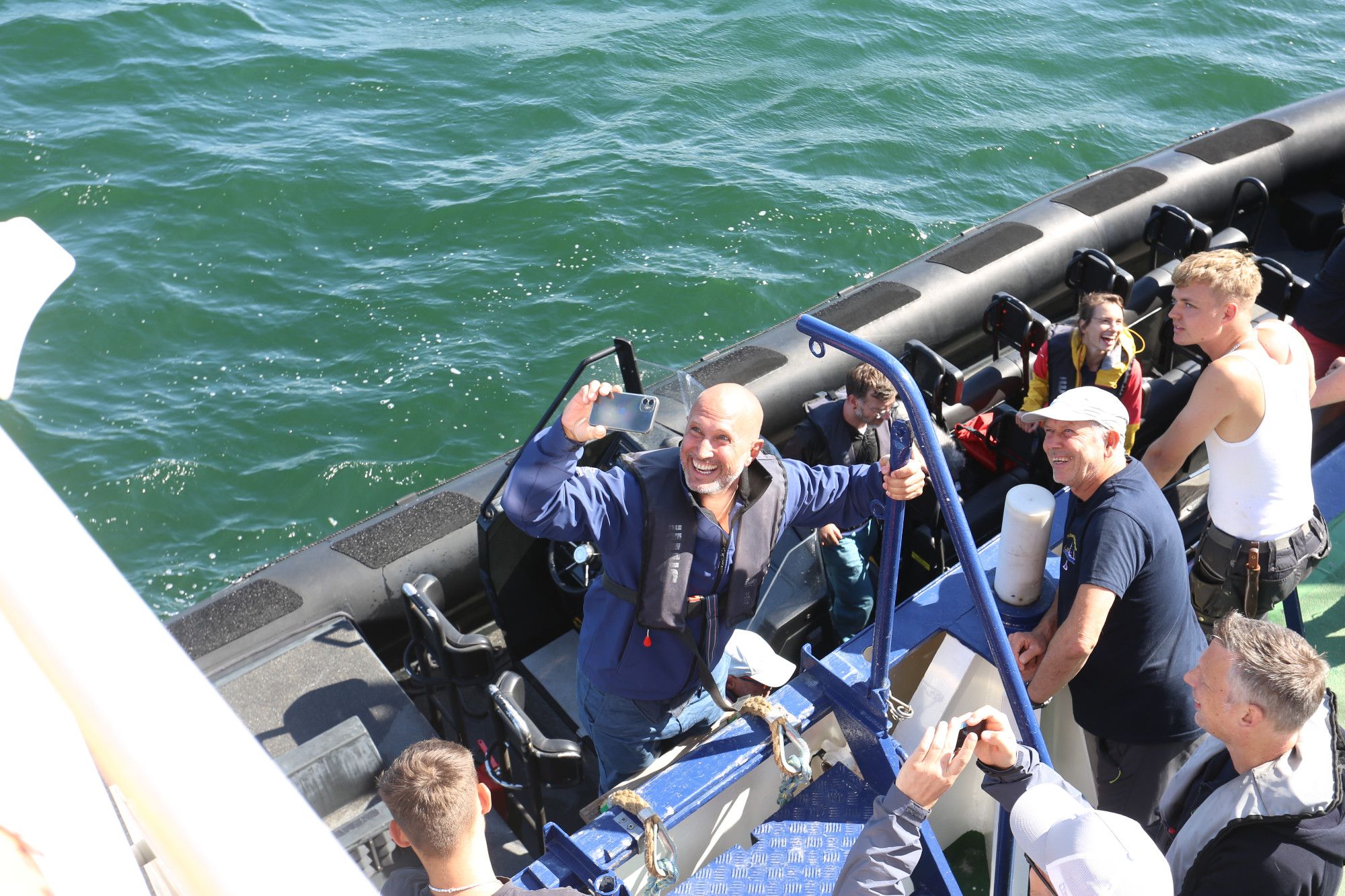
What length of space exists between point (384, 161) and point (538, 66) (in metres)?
1.98

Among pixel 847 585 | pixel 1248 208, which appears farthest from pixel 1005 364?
pixel 1248 208

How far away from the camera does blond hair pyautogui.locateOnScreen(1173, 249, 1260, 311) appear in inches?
100

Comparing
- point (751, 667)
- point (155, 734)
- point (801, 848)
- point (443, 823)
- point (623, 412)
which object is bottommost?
point (801, 848)

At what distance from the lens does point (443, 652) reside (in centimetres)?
316

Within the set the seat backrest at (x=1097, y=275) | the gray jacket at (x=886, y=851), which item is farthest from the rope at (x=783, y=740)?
the seat backrest at (x=1097, y=275)

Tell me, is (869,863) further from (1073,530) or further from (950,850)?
(950,850)

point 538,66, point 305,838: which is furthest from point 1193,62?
point 305,838

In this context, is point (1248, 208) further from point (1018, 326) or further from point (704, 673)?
point (704, 673)

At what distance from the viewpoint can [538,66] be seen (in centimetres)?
937

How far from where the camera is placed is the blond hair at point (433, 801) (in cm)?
169

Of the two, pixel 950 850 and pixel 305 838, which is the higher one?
pixel 305 838

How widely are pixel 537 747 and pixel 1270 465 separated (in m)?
1.91

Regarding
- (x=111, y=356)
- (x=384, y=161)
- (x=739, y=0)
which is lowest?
(x=111, y=356)

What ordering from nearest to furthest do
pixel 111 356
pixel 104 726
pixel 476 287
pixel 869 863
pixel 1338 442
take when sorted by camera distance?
pixel 104 726
pixel 869 863
pixel 1338 442
pixel 111 356
pixel 476 287
